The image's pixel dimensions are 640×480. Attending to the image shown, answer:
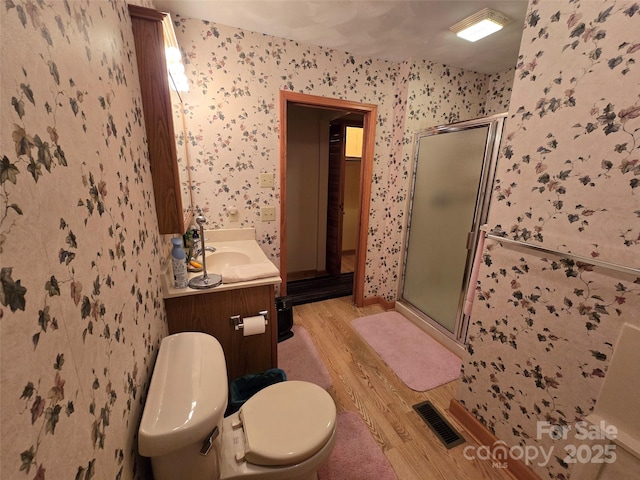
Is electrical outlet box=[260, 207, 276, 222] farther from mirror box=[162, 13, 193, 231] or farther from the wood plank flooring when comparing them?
the wood plank flooring

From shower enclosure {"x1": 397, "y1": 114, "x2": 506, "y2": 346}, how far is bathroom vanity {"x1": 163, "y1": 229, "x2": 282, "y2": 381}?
1448mm

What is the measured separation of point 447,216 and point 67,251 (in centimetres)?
221

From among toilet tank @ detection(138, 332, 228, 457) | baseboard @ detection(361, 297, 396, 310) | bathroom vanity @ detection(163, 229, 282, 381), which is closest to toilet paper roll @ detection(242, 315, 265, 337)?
bathroom vanity @ detection(163, 229, 282, 381)

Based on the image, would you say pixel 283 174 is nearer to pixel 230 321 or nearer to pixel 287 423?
pixel 230 321

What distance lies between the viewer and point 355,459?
129cm

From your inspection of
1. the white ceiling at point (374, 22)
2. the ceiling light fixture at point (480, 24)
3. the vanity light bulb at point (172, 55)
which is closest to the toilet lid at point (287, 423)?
the vanity light bulb at point (172, 55)

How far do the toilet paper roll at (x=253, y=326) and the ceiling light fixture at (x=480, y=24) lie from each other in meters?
2.14

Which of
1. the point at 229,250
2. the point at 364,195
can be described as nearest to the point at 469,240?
the point at 364,195

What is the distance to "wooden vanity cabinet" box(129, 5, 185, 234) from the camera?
0.98m

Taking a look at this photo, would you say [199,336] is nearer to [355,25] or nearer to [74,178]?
[74,178]

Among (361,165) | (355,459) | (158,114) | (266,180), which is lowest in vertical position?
(355,459)

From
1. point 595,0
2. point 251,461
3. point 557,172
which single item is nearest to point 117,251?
point 251,461

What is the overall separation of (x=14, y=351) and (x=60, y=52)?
0.52 m

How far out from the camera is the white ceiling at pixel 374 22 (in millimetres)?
1513
